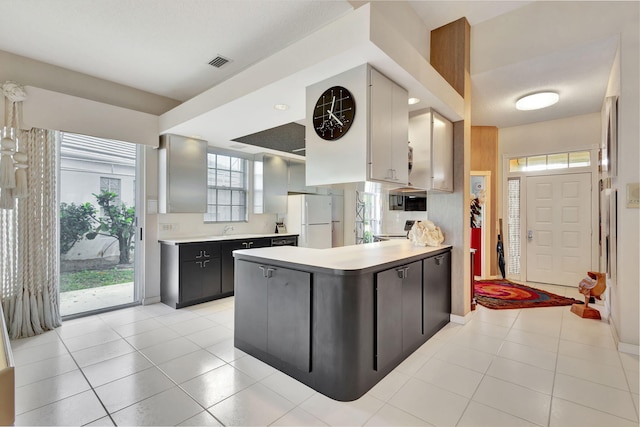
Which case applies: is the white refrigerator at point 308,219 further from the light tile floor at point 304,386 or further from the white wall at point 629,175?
A: the white wall at point 629,175

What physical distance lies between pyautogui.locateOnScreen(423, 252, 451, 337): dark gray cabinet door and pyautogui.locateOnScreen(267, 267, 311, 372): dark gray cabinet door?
1.34 metres

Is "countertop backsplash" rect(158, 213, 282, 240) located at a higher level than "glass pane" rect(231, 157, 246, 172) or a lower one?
lower

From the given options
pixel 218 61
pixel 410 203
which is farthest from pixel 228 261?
pixel 410 203

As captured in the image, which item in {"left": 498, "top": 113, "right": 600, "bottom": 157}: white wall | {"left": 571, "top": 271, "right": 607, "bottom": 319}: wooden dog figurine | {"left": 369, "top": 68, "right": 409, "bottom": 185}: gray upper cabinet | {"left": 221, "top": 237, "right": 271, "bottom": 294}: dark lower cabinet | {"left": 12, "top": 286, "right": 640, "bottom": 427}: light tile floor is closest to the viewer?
{"left": 12, "top": 286, "right": 640, "bottom": 427}: light tile floor

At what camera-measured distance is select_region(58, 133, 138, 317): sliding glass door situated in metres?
3.72

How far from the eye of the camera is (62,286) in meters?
3.72

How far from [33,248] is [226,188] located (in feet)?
8.47

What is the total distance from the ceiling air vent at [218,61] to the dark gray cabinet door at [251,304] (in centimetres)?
234

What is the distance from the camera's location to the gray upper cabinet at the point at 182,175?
4.25 metres

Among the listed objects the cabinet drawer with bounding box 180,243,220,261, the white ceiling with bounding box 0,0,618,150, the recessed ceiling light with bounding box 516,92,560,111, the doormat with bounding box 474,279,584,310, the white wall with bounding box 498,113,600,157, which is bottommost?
the doormat with bounding box 474,279,584,310

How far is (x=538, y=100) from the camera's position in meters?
4.14

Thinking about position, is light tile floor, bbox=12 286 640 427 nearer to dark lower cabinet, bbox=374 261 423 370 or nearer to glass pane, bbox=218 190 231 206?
dark lower cabinet, bbox=374 261 423 370

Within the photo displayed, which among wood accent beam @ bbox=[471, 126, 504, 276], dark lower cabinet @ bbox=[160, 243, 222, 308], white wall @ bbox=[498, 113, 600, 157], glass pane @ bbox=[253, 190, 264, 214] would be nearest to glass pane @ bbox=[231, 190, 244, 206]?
glass pane @ bbox=[253, 190, 264, 214]

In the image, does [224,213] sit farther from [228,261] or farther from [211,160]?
[228,261]
